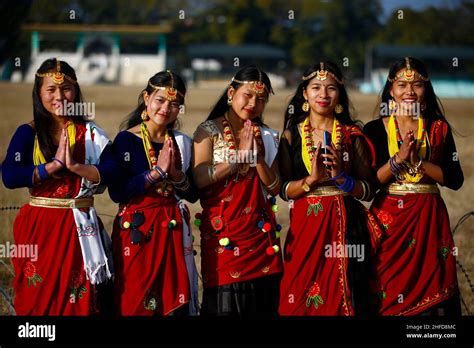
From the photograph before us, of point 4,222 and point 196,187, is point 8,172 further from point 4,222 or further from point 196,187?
point 4,222

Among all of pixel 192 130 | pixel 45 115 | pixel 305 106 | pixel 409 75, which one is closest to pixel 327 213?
pixel 305 106

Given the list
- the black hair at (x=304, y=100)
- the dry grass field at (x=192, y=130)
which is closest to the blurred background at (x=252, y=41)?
the dry grass field at (x=192, y=130)

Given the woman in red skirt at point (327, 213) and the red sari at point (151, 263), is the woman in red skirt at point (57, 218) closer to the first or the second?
the red sari at point (151, 263)

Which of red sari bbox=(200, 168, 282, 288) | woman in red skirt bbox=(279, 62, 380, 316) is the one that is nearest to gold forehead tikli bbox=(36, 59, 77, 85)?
red sari bbox=(200, 168, 282, 288)

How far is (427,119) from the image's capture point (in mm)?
4820

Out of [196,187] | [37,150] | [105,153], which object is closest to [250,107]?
[196,187]

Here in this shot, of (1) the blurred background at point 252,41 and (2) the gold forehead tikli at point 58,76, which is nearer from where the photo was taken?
(2) the gold forehead tikli at point 58,76

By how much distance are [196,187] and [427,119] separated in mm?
1405

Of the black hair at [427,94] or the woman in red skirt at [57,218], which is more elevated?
the black hair at [427,94]

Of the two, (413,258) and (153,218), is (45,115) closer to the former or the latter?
(153,218)

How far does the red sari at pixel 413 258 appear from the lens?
470 centimetres

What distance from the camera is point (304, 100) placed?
15.9 feet

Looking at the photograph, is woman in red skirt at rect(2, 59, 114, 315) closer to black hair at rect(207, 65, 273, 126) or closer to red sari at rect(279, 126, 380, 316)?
black hair at rect(207, 65, 273, 126)

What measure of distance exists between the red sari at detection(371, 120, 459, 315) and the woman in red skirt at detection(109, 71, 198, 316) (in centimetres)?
112
